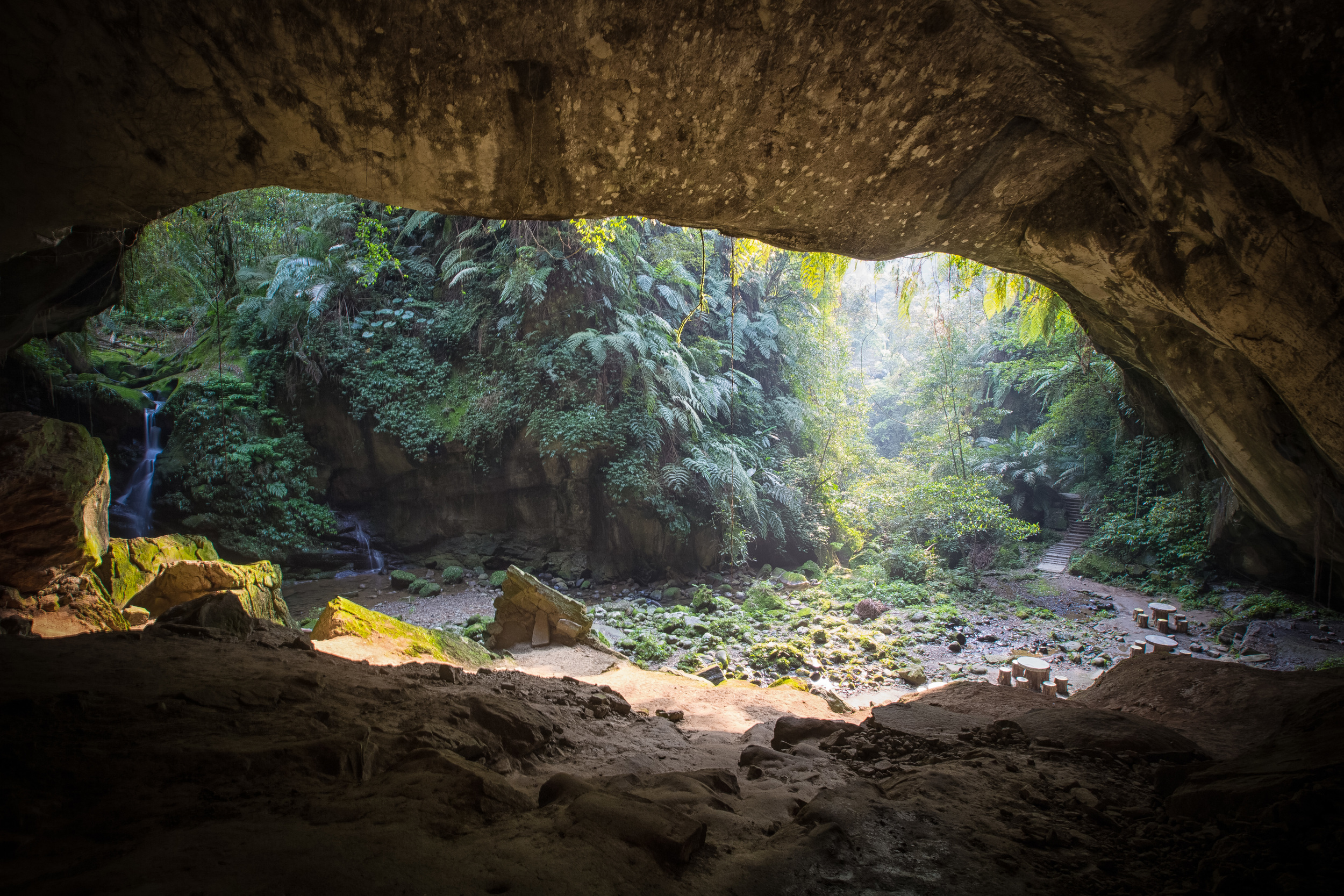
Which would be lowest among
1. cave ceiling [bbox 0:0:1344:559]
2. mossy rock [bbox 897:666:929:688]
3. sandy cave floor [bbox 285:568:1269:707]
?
mossy rock [bbox 897:666:929:688]

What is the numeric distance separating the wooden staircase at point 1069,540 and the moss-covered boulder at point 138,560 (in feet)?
61.4

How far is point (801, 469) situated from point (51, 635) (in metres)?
16.2

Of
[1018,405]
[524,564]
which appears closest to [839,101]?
[524,564]

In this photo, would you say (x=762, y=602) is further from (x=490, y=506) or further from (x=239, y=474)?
(x=239, y=474)

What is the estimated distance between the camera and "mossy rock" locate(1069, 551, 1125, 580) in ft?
45.5

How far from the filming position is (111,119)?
→ 2.30 metres

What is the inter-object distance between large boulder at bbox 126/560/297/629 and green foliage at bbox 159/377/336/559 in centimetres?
655

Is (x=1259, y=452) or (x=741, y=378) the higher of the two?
(x=741, y=378)

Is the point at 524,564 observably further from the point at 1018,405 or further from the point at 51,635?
the point at 1018,405

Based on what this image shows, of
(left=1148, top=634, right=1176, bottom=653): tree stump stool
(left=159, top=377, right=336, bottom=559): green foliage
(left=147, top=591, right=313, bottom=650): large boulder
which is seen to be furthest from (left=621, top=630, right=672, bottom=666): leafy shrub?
(left=159, top=377, right=336, bottom=559): green foliage

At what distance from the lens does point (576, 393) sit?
45.2ft

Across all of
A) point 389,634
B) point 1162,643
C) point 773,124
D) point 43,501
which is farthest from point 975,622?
point 43,501

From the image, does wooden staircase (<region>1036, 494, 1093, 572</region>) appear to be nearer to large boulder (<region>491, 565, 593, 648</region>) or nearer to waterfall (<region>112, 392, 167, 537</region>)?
large boulder (<region>491, 565, 593, 648</region>)

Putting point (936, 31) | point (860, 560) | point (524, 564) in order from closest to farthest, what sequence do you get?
point (936, 31) → point (524, 564) → point (860, 560)
